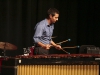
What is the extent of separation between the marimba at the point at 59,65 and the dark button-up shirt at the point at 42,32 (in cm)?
47

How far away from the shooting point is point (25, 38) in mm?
6320

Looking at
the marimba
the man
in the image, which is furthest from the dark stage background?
→ the marimba

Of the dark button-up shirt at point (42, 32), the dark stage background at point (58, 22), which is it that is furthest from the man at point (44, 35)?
the dark stage background at point (58, 22)

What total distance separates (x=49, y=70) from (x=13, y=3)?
2668 mm

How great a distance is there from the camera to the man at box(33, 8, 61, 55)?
4.51 meters

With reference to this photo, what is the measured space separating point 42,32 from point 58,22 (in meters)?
2.06

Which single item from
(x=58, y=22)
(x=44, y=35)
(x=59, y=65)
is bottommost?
(x=59, y=65)

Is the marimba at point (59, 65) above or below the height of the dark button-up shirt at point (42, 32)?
below

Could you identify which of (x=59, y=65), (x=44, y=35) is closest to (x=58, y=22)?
(x=44, y=35)

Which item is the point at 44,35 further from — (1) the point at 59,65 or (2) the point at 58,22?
(2) the point at 58,22

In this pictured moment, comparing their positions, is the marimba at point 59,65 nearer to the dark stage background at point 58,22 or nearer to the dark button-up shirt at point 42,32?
the dark button-up shirt at point 42,32

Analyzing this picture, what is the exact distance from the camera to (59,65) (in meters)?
4.05

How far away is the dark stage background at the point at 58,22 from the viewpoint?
6223 mm

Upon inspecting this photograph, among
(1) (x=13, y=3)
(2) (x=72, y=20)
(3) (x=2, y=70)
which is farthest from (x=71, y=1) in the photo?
(3) (x=2, y=70)
